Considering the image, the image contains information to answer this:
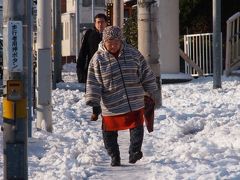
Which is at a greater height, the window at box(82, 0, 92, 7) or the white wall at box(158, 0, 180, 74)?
the window at box(82, 0, 92, 7)

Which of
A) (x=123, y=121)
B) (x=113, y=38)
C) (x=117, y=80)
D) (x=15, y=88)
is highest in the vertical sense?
(x=113, y=38)

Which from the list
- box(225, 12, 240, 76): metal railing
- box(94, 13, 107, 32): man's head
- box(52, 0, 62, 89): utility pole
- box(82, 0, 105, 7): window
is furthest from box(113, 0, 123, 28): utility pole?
box(82, 0, 105, 7): window

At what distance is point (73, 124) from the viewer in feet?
40.3

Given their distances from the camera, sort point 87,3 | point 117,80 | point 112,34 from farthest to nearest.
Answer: point 87,3 < point 117,80 < point 112,34

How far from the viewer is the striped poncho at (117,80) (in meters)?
8.44

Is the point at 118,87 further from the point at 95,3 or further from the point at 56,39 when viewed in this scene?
the point at 95,3

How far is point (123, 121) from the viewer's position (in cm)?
856

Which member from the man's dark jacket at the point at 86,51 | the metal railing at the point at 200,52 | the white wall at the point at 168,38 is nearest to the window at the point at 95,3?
the metal railing at the point at 200,52

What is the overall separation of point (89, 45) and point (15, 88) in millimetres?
5446

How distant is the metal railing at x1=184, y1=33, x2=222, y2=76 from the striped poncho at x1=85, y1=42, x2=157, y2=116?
14596 mm

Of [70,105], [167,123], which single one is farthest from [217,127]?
[70,105]

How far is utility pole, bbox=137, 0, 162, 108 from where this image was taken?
43.3 feet

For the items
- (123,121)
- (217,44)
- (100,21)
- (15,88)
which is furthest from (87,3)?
(15,88)

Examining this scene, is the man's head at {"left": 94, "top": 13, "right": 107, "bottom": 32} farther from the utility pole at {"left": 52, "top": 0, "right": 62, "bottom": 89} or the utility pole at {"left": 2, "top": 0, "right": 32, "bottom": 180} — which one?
the utility pole at {"left": 52, "top": 0, "right": 62, "bottom": 89}
